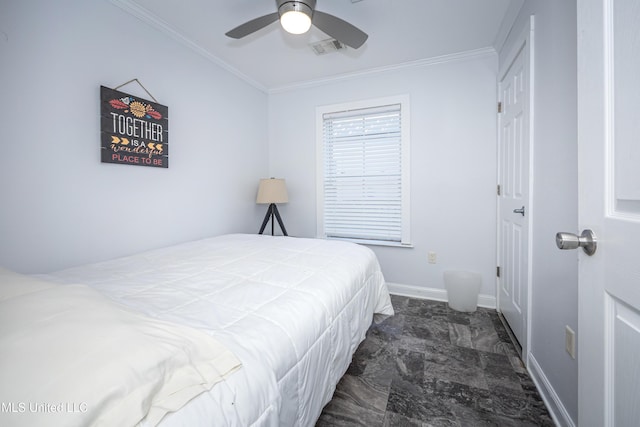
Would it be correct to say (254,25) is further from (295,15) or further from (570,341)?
(570,341)

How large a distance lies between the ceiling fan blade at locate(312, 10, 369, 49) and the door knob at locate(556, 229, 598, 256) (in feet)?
5.76

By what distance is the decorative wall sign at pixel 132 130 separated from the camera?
186cm

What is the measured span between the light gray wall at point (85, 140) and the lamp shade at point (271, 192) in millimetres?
597

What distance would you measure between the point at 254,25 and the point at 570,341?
261 centimetres

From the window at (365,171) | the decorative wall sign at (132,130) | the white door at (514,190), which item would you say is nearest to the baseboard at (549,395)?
the white door at (514,190)

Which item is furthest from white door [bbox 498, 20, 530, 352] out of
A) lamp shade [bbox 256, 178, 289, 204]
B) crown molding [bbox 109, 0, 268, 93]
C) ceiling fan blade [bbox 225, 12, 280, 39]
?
crown molding [bbox 109, 0, 268, 93]

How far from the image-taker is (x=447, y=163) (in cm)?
280

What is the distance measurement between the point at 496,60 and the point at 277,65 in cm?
223

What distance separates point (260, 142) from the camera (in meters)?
3.51

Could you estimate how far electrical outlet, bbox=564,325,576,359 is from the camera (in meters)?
1.18

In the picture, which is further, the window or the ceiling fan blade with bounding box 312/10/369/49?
the window

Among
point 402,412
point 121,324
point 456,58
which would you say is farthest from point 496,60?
point 121,324

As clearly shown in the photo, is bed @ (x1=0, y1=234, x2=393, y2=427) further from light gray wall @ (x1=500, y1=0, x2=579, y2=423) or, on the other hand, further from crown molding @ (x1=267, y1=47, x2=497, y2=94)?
crown molding @ (x1=267, y1=47, x2=497, y2=94)

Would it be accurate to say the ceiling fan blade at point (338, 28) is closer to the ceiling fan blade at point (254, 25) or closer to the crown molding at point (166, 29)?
the ceiling fan blade at point (254, 25)
